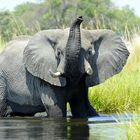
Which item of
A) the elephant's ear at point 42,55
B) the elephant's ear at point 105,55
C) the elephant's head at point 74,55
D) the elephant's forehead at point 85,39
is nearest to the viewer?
the elephant's head at point 74,55

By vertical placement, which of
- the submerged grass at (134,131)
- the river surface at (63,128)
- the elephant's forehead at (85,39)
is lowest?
the river surface at (63,128)

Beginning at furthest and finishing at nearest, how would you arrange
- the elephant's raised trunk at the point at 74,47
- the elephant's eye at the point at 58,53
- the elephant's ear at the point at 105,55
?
the elephant's ear at the point at 105,55 < the elephant's eye at the point at 58,53 < the elephant's raised trunk at the point at 74,47

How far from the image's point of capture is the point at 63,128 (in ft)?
38.7

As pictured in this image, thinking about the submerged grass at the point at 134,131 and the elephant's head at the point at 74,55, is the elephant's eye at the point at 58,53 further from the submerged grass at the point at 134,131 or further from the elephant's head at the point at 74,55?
the submerged grass at the point at 134,131

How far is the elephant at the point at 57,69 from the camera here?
1304cm

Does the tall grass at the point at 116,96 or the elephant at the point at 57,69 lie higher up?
the elephant at the point at 57,69

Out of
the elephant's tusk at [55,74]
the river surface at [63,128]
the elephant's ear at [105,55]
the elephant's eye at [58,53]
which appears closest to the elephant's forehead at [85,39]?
the elephant's ear at [105,55]

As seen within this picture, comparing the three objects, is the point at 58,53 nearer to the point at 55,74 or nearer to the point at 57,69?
the point at 57,69

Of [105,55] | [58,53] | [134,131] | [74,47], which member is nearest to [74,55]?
[74,47]

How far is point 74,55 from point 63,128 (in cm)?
134

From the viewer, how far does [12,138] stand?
34.6 feet

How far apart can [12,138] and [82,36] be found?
3304 millimetres

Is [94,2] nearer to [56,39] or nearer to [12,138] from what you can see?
[56,39]

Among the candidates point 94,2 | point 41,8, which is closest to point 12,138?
point 94,2
